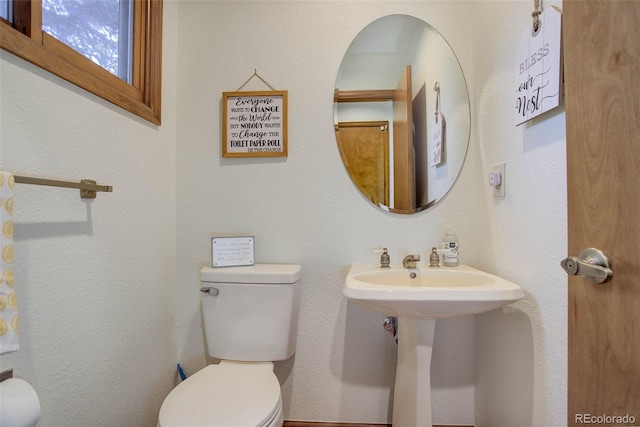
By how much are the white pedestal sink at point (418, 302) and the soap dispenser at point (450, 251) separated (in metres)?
0.03

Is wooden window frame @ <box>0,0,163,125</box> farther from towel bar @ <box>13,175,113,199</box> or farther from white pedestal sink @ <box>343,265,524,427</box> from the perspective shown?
white pedestal sink @ <box>343,265,524,427</box>

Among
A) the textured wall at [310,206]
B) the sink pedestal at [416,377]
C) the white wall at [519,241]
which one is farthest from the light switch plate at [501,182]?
the sink pedestal at [416,377]

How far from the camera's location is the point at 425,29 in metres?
1.20

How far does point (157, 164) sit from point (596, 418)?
57.9 inches

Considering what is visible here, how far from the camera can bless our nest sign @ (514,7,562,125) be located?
0.71 meters

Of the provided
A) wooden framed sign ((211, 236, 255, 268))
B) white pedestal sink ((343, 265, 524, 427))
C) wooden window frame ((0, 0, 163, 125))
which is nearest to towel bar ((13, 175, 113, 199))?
wooden window frame ((0, 0, 163, 125))

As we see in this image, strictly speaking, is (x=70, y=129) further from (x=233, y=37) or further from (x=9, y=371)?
(x=233, y=37)

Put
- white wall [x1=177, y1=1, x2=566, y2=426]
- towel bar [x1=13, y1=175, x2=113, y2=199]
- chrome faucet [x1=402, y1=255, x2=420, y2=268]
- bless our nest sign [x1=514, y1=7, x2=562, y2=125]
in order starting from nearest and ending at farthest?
towel bar [x1=13, y1=175, x2=113, y2=199], bless our nest sign [x1=514, y1=7, x2=562, y2=125], chrome faucet [x1=402, y1=255, x2=420, y2=268], white wall [x1=177, y1=1, x2=566, y2=426]

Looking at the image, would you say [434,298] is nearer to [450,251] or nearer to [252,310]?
[450,251]

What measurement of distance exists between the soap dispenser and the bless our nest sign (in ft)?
1.60

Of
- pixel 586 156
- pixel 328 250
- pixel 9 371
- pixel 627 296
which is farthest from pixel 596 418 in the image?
pixel 9 371

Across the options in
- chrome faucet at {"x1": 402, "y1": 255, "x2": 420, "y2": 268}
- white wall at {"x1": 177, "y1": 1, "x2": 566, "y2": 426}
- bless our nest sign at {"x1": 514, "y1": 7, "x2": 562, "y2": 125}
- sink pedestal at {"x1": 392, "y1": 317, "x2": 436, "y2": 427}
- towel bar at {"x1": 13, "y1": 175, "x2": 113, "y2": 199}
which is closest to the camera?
towel bar at {"x1": 13, "y1": 175, "x2": 113, "y2": 199}

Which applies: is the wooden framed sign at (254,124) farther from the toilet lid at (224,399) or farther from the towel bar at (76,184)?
the toilet lid at (224,399)

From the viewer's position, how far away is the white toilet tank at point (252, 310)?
1.08 meters
